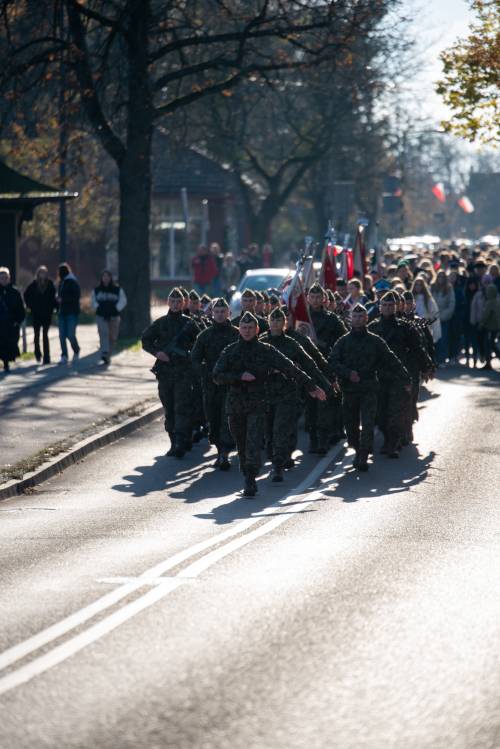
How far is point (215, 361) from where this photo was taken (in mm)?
17734

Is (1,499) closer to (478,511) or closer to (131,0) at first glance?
(478,511)

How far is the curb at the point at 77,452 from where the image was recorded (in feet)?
A: 52.5

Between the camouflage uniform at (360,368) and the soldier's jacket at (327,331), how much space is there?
160 cm

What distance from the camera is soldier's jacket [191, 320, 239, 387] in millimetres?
17594

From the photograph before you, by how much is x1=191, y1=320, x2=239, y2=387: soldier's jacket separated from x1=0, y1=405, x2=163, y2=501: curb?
1.72 metres

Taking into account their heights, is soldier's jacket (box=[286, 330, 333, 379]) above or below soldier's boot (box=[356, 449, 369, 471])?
above

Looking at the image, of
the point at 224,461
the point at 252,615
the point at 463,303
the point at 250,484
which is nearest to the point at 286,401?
the point at 250,484

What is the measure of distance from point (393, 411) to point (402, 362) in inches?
49.2

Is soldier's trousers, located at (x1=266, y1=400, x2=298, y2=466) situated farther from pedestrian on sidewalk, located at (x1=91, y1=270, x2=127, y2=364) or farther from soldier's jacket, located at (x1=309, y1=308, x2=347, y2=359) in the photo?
pedestrian on sidewalk, located at (x1=91, y1=270, x2=127, y2=364)

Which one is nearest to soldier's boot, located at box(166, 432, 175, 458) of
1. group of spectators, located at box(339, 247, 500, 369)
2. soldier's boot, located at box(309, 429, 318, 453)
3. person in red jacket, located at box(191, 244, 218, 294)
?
soldier's boot, located at box(309, 429, 318, 453)

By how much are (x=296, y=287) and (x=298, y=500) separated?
17.4 feet

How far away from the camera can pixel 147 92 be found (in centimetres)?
3372

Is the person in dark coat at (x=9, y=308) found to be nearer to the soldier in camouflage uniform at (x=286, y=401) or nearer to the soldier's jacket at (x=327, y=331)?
the soldier's jacket at (x=327, y=331)

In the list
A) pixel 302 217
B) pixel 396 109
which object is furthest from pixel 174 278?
pixel 302 217
